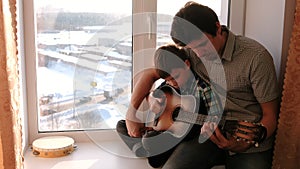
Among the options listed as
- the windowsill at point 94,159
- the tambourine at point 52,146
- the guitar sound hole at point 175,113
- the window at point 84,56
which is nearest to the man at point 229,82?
the guitar sound hole at point 175,113

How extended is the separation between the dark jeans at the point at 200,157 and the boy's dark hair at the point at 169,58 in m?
0.33

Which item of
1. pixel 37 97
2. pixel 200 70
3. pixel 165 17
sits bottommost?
pixel 37 97

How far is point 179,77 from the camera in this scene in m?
1.66

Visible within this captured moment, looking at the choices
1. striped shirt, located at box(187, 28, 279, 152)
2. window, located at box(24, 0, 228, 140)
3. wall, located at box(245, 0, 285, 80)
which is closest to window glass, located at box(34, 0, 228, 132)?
window, located at box(24, 0, 228, 140)

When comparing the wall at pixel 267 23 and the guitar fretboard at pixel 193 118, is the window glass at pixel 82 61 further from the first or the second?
the wall at pixel 267 23

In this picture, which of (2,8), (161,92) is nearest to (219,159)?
(161,92)

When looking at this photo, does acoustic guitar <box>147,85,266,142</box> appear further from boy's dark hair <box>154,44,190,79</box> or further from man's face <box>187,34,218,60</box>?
man's face <box>187,34,218,60</box>

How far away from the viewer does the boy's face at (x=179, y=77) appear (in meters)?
1.65

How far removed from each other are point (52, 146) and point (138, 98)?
0.51 m

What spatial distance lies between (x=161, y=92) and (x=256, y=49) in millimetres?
492

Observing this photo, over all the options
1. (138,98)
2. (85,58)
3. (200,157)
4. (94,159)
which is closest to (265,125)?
(200,157)

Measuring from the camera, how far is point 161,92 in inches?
66.9

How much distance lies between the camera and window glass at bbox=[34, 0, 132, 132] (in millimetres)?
1824

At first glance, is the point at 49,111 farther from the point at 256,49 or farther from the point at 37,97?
the point at 256,49
